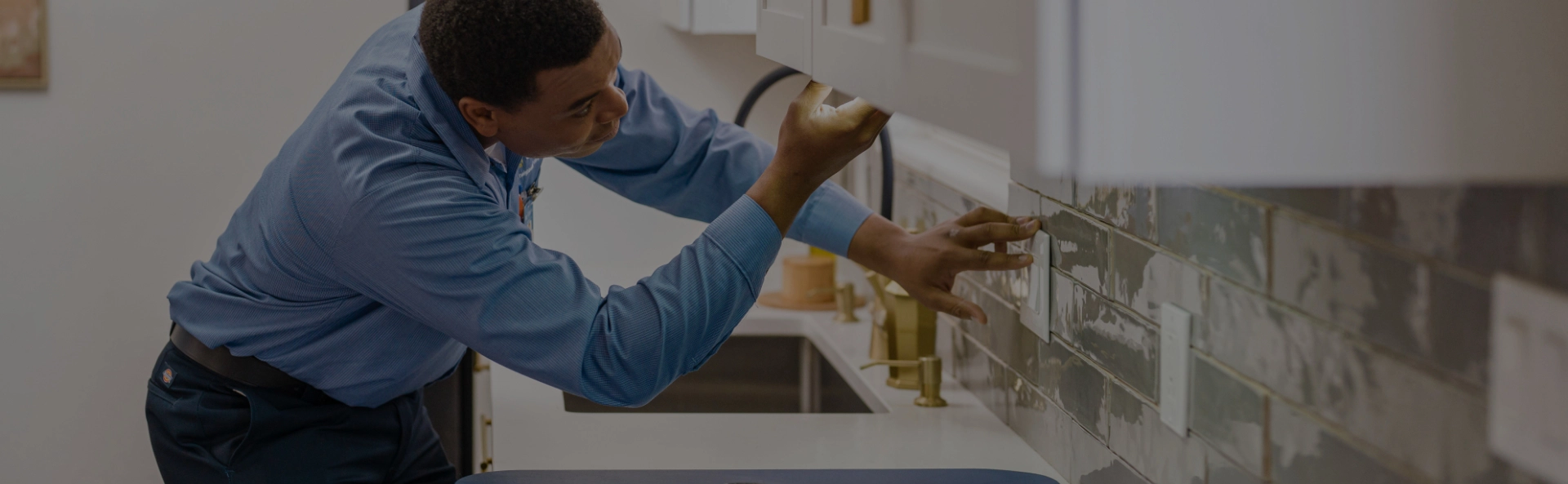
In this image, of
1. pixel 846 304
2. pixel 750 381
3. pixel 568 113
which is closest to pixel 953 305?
pixel 568 113

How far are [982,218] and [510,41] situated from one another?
1.86 feet

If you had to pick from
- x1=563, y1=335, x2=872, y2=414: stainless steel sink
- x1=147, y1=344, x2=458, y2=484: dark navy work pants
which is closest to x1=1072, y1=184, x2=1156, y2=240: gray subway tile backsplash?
x1=147, y1=344, x2=458, y2=484: dark navy work pants

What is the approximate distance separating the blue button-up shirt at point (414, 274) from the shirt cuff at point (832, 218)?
32 centimetres

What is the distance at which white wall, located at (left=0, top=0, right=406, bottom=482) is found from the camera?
244 cm

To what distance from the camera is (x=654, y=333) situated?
1.26 metres

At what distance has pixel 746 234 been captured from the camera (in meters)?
1.27

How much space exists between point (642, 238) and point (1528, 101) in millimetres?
2064

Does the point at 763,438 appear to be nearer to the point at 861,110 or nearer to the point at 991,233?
the point at 991,233

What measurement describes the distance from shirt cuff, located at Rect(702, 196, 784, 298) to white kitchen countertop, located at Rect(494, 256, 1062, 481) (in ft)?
1.09

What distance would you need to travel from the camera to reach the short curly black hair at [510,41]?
48.8 inches

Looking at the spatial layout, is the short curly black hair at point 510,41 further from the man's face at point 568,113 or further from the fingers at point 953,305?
the fingers at point 953,305

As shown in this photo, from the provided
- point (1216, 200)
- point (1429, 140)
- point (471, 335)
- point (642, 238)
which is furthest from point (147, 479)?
point (1429, 140)

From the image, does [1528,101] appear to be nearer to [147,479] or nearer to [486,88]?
[486,88]

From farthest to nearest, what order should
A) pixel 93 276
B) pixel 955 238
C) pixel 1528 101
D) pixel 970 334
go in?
pixel 93 276, pixel 970 334, pixel 955 238, pixel 1528 101
